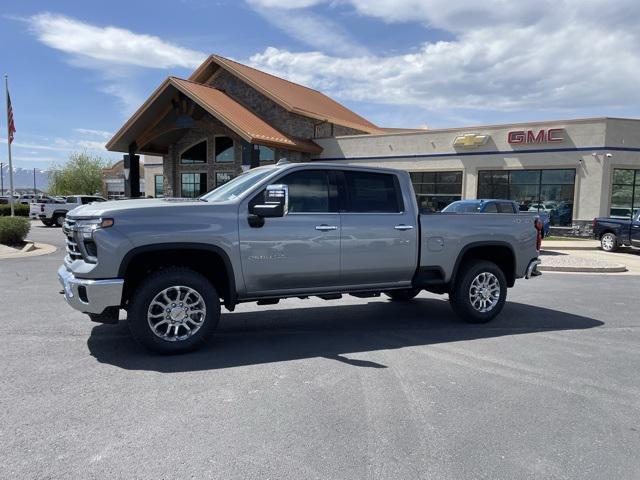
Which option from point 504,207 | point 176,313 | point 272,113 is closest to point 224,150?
point 272,113

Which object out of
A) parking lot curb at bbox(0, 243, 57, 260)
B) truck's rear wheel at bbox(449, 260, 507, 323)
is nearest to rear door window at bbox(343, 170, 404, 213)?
truck's rear wheel at bbox(449, 260, 507, 323)

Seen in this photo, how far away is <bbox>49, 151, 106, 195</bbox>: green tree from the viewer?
222ft

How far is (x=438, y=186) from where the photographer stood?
25.3 metres

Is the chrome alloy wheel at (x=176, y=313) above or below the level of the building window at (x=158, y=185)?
below

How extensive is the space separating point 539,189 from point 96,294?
2152cm

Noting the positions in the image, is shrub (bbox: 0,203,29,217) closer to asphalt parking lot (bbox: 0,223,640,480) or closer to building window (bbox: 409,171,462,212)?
building window (bbox: 409,171,462,212)

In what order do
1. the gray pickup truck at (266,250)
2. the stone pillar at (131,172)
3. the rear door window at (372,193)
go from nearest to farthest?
1. the gray pickup truck at (266,250)
2. the rear door window at (372,193)
3. the stone pillar at (131,172)

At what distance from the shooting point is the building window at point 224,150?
94.8ft

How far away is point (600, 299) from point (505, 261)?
2.85 meters

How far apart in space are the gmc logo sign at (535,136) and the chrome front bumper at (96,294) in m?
21.1

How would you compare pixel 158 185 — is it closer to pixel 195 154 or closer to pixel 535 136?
pixel 195 154

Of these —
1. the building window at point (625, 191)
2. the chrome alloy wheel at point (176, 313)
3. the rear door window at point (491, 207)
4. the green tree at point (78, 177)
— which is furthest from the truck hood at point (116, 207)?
the green tree at point (78, 177)

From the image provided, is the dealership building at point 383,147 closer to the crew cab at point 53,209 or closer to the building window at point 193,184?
the building window at point 193,184

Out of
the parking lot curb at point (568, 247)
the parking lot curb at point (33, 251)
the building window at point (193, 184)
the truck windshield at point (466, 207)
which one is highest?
the building window at point (193, 184)
